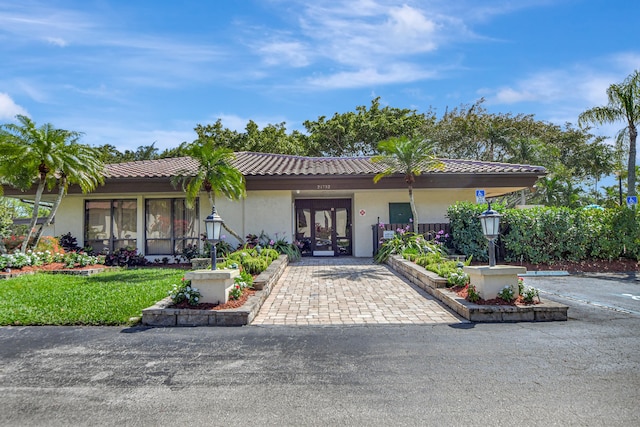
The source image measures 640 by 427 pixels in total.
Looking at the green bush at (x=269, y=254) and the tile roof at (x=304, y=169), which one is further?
the tile roof at (x=304, y=169)

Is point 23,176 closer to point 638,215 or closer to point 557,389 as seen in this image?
point 557,389

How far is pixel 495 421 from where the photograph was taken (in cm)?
274

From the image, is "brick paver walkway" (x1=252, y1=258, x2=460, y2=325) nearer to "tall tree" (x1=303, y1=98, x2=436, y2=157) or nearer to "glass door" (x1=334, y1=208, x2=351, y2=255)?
"glass door" (x1=334, y1=208, x2=351, y2=255)

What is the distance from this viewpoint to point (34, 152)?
10.5 metres

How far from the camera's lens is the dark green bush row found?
11.5 m

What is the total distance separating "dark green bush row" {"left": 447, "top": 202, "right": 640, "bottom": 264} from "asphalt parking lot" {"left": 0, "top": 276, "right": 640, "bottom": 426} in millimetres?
6348

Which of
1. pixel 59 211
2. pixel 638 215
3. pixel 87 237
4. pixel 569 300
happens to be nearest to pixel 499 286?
pixel 569 300

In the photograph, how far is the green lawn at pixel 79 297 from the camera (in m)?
5.66

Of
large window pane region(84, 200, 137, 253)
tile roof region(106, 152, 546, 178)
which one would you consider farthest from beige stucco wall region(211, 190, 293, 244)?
large window pane region(84, 200, 137, 253)

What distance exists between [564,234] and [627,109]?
19.4 ft

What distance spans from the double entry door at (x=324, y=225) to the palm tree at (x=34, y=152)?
7.92 metres

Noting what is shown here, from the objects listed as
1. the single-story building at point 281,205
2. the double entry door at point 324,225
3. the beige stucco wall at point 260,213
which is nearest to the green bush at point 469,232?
the single-story building at point 281,205

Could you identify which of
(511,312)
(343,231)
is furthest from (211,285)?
(343,231)

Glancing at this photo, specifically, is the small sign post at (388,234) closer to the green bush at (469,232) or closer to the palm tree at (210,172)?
the green bush at (469,232)
